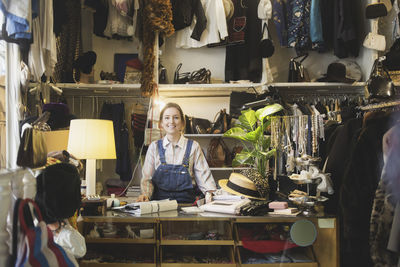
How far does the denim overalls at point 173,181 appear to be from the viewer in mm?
3041

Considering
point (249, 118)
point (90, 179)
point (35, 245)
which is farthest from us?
point (249, 118)

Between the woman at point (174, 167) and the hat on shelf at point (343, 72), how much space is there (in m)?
1.83

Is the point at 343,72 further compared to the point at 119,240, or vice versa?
the point at 343,72

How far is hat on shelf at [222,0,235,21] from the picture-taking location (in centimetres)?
422

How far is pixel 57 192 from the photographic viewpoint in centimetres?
136

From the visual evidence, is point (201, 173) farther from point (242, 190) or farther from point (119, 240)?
point (119, 240)

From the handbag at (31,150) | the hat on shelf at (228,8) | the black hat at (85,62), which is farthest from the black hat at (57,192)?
the hat on shelf at (228,8)

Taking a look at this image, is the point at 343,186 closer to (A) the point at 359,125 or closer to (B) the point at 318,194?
(B) the point at 318,194

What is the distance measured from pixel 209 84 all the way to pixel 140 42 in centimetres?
97

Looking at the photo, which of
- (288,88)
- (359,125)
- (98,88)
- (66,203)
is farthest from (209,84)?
(66,203)

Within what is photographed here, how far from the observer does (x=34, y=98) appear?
8.00ft

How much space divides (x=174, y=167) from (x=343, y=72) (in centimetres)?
218

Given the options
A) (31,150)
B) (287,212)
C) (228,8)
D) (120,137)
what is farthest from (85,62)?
(287,212)

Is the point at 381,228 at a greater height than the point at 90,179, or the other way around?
the point at 90,179
